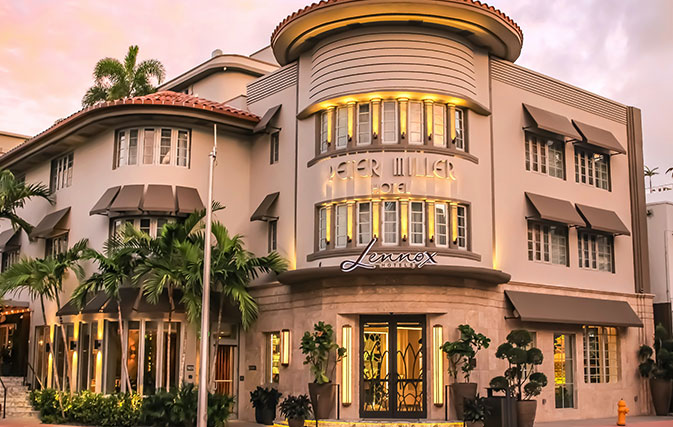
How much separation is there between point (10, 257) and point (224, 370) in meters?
14.1

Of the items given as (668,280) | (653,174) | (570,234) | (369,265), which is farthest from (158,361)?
(653,174)

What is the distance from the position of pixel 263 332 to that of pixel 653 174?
159 ft

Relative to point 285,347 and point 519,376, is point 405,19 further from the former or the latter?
point 519,376

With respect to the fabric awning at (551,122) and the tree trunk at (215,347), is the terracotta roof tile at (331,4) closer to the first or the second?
the fabric awning at (551,122)

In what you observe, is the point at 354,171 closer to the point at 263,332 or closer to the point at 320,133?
the point at 320,133

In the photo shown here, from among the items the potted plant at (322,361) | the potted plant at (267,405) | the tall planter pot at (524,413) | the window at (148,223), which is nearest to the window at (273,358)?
the potted plant at (267,405)

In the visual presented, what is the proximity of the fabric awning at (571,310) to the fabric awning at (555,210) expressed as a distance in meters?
2.57

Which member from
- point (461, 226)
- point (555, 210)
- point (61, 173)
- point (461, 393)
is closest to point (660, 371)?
point (555, 210)

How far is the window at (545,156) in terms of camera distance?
96.2ft

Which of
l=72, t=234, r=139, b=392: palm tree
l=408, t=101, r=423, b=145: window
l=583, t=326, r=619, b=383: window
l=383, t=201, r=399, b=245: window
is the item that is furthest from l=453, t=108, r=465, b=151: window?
l=72, t=234, r=139, b=392: palm tree

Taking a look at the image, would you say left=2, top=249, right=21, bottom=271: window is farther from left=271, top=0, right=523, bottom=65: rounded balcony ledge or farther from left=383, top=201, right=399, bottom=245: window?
left=383, top=201, right=399, bottom=245: window

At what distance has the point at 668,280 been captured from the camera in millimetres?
33594

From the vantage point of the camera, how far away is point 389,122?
2608 centimetres

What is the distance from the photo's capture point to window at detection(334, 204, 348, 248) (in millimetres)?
25828
